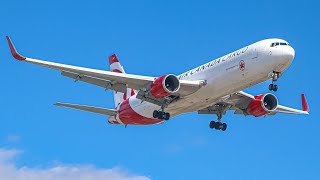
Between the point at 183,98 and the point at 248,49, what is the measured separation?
6200 millimetres

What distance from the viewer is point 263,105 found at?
56.2 m

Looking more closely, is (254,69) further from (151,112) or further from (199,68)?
(151,112)

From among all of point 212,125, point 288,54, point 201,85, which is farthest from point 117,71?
point 288,54

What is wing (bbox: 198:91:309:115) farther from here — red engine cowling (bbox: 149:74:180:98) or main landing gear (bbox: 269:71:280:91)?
main landing gear (bbox: 269:71:280:91)

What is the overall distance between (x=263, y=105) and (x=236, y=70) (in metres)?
8.16

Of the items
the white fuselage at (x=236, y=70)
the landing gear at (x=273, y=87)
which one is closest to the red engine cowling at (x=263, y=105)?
the white fuselage at (x=236, y=70)

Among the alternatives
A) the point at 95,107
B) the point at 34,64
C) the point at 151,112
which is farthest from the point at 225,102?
the point at 34,64

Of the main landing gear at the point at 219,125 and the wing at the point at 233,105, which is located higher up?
the wing at the point at 233,105

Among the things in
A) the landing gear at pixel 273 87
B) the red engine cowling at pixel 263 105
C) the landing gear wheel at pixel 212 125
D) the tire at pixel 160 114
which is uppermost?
the red engine cowling at pixel 263 105

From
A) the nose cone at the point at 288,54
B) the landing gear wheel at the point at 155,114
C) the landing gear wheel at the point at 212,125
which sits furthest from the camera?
the landing gear wheel at the point at 212,125

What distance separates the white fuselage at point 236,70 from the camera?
48094 mm

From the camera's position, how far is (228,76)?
49.2 m

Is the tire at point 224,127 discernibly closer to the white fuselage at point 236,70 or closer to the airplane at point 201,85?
the airplane at point 201,85

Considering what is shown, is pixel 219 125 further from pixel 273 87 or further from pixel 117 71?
pixel 117 71
